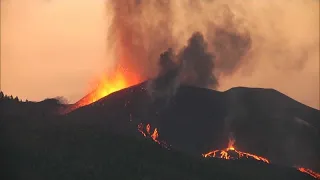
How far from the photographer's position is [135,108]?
571ft

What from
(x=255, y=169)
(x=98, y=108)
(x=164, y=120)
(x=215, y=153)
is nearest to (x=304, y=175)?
(x=255, y=169)

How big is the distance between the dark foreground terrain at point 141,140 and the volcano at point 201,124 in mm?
244

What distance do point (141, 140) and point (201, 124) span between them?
125 ft

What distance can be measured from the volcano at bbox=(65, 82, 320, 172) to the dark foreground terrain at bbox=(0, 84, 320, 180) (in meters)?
0.24

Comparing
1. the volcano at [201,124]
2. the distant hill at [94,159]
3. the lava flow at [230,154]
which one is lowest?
the distant hill at [94,159]

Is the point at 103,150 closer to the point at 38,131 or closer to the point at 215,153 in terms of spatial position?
the point at 38,131

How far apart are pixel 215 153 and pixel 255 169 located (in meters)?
20.3

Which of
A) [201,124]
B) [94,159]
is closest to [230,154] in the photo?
[201,124]

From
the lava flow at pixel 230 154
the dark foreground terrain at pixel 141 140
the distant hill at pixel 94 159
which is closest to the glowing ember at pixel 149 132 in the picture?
the dark foreground terrain at pixel 141 140

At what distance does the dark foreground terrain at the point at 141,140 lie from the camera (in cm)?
13550

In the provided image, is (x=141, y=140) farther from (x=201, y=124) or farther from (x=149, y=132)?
(x=201, y=124)

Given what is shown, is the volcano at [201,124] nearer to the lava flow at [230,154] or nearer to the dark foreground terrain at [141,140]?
the dark foreground terrain at [141,140]

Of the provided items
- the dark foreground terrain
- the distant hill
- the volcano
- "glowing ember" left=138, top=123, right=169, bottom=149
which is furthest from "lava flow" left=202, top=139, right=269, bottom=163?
the distant hill

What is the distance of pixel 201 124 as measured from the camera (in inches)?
7274
